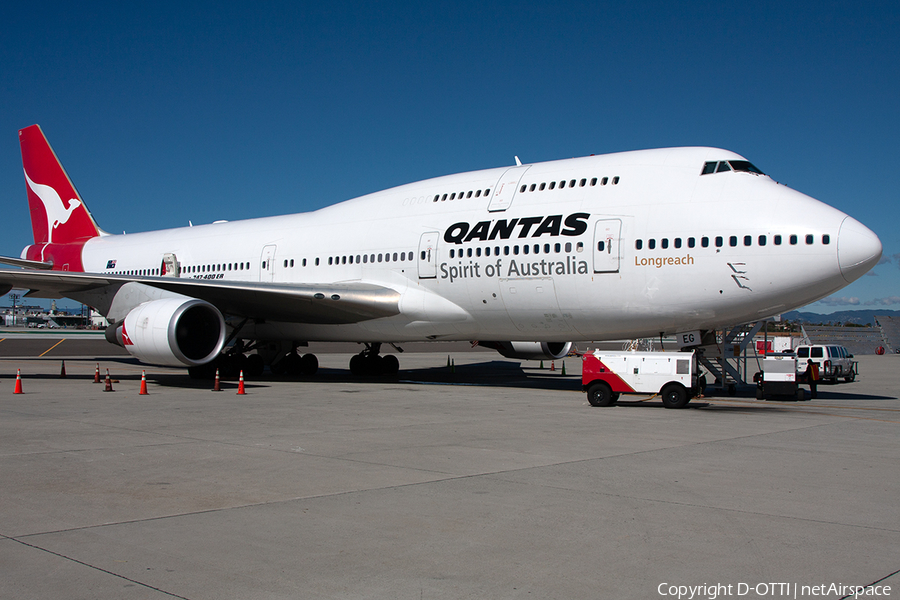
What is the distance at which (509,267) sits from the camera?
52.5 feet

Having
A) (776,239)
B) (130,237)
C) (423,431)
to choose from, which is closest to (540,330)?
(776,239)

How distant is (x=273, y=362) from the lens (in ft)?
74.4

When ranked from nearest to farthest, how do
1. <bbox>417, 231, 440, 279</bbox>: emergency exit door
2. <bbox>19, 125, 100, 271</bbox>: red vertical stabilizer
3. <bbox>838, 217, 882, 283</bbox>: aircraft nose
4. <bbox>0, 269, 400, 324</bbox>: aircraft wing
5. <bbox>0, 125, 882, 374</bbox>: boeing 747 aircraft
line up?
1. <bbox>838, 217, 882, 283</bbox>: aircraft nose
2. <bbox>0, 125, 882, 374</bbox>: boeing 747 aircraft
3. <bbox>417, 231, 440, 279</bbox>: emergency exit door
4. <bbox>0, 269, 400, 324</bbox>: aircraft wing
5. <bbox>19, 125, 100, 271</bbox>: red vertical stabilizer

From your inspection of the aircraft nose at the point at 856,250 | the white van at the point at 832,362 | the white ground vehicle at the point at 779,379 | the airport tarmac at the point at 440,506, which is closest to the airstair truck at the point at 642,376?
the airport tarmac at the point at 440,506

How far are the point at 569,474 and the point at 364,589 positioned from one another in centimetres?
362

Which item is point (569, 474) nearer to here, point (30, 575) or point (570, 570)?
point (570, 570)

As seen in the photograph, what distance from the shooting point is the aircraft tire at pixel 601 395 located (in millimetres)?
13883

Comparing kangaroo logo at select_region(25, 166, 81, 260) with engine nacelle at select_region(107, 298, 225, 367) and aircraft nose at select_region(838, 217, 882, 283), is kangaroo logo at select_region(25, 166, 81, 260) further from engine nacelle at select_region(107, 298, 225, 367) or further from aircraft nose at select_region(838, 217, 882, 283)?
aircraft nose at select_region(838, 217, 882, 283)

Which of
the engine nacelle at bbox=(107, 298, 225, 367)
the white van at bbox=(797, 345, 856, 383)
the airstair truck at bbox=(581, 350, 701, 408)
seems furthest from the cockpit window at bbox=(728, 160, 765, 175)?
the engine nacelle at bbox=(107, 298, 225, 367)

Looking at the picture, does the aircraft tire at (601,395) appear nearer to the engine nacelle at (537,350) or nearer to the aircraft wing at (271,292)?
the aircraft wing at (271,292)

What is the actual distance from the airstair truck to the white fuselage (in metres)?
1.18

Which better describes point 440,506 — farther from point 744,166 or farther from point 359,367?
point 359,367

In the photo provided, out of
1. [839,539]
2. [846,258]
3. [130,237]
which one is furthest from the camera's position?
[130,237]

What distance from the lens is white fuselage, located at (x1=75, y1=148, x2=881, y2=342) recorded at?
13.7 metres
